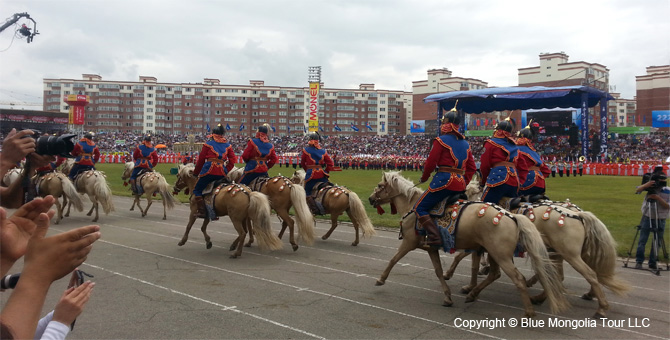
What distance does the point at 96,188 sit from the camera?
1348 cm

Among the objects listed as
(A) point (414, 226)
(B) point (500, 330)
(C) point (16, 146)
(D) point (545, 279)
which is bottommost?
(B) point (500, 330)

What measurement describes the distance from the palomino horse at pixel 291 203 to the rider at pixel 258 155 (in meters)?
0.40

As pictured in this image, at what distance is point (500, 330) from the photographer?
5500 millimetres

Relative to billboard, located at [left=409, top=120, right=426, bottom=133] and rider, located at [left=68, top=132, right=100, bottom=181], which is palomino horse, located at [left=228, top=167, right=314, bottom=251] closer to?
rider, located at [left=68, top=132, right=100, bottom=181]

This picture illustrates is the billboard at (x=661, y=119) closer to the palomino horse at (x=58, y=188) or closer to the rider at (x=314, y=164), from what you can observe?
the rider at (x=314, y=164)

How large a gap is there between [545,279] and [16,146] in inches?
223

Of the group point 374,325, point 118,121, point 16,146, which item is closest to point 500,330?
point 374,325

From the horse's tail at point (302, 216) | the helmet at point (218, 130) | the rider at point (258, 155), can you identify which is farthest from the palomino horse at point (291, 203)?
the helmet at point (218, 130)

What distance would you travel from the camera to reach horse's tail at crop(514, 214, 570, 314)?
223 inches

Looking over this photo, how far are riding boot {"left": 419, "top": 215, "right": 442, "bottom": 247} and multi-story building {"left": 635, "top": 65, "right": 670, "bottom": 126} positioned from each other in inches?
3303

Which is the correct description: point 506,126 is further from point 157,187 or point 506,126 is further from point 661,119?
point 661,119

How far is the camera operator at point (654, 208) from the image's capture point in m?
8.59

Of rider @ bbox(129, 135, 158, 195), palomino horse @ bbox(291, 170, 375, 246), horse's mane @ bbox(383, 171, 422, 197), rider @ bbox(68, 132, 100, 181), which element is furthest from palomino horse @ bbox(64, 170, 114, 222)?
horse's mane @ bbox(383, 171, 422, 197)

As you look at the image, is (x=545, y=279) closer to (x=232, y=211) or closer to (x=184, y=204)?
→ (x=232, y=211)
